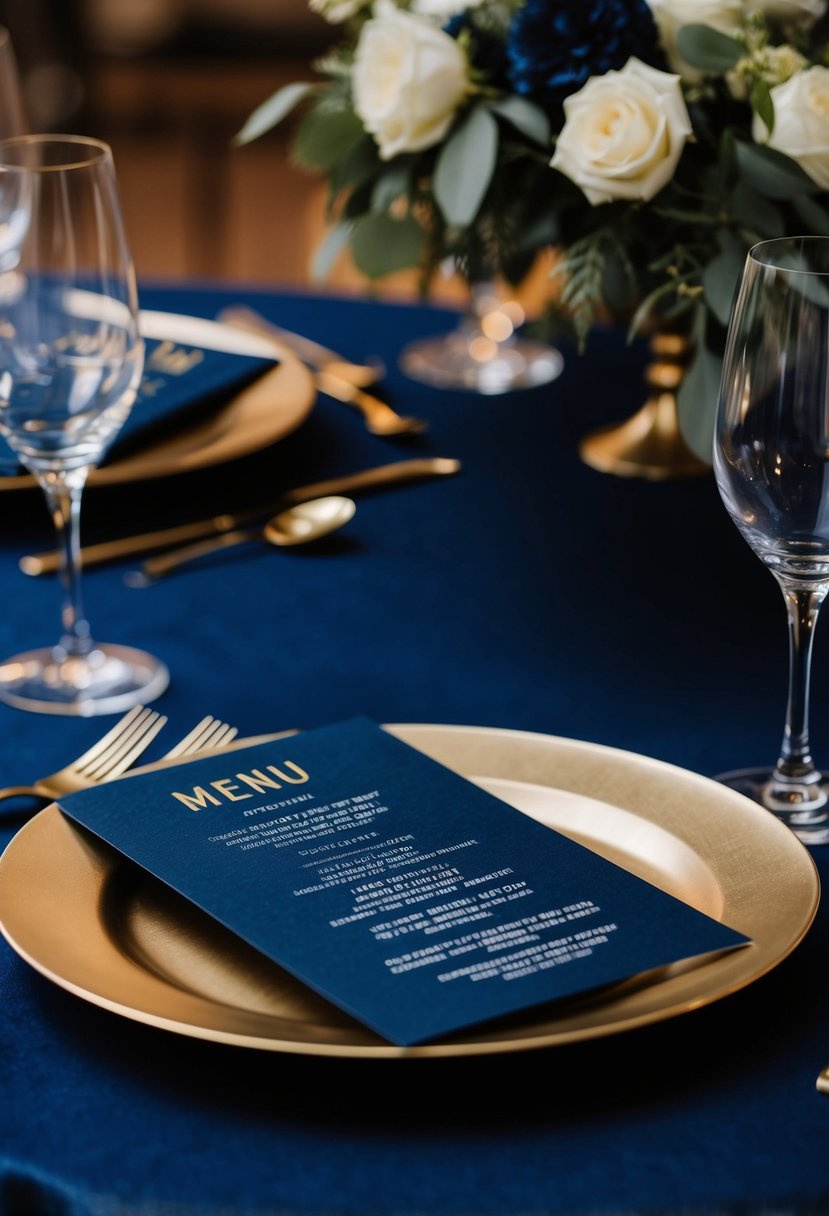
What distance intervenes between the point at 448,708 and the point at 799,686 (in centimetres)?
21

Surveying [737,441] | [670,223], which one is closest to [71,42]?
[670,223]

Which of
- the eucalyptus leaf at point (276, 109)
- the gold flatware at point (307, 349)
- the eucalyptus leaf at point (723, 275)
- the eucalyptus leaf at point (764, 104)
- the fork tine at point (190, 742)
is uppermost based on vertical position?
the eucalyptus leaf at point (764, 104)

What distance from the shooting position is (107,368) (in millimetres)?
954

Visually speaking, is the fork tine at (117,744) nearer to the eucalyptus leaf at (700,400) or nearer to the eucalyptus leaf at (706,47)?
the eucalyptus leaf at (700,400)

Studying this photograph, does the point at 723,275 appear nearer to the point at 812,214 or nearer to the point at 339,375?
the point at 812,214

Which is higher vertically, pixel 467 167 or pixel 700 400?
pixel 467 167

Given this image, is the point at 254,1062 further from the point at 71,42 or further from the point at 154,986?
the point at 71,42

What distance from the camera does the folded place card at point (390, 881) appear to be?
0.58 meters

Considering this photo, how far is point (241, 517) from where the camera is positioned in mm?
1154

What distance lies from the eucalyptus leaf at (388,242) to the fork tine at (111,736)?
19.3 inches

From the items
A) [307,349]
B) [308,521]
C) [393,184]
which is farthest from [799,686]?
[307,349]

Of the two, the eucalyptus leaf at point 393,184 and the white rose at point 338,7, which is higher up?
the white rose at point 338,7

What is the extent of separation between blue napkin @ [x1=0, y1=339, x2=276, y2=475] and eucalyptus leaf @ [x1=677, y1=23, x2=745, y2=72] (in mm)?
431

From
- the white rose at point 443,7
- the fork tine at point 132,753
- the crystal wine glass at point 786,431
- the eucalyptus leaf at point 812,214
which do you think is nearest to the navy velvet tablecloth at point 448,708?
the fork tine at point 132,753
